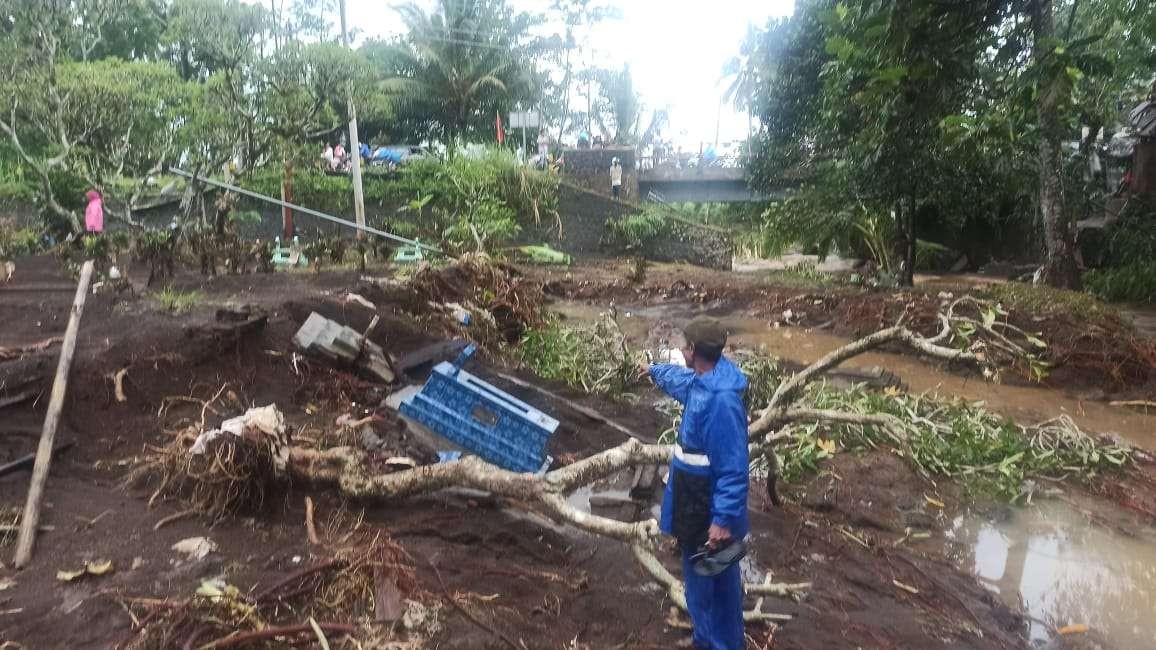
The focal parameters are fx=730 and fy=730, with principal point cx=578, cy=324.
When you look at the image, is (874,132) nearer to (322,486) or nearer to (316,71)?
(316,71)

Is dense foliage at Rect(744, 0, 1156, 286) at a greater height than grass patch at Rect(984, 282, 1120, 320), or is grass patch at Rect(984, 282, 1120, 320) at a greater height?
dense foliage at Rect(744, 0, 1156, 286)

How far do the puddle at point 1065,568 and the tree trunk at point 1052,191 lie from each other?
6297 mm

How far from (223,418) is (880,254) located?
547 inches

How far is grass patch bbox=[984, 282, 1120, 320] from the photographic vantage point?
9.88 metres

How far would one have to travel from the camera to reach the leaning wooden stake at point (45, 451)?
3533mm

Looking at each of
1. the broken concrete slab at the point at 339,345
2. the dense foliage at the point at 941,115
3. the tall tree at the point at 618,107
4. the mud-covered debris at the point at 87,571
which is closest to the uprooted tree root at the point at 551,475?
the mud-covered debris at the point at 87,571

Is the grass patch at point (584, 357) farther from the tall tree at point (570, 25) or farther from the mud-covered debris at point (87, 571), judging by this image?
the tall tree at point (570, 25)

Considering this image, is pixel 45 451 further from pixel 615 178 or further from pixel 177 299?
pixel 615 178

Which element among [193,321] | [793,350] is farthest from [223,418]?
[793,350]

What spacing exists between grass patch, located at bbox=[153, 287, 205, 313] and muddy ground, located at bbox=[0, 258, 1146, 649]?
0.59m

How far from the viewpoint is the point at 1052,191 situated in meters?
11.6

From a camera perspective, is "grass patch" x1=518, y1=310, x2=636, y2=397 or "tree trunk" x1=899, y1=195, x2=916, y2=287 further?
"tree trunk" x1=899, y1=195, x2=916, y2=287

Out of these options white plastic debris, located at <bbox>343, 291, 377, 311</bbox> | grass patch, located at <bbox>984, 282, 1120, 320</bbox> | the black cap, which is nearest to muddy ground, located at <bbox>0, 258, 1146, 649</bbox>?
white plastic debris, located at <bbox>343, 291, 377, 311</bbox>

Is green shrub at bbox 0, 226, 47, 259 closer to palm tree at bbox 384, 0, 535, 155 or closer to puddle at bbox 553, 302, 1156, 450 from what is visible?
puddle at bbox 553, 302, 1156, 450
